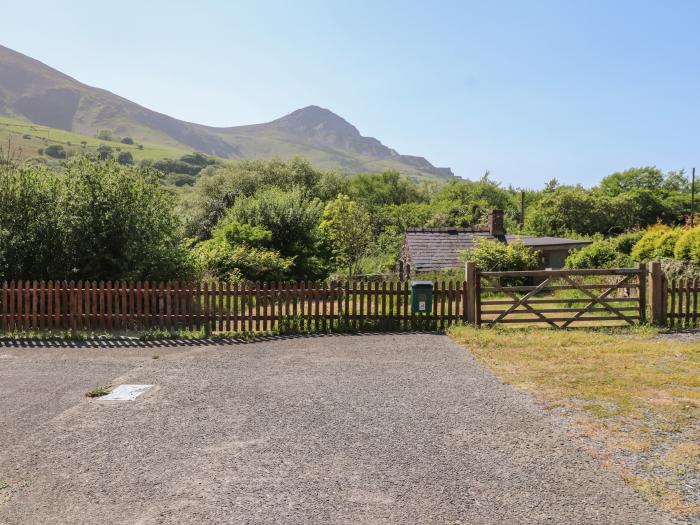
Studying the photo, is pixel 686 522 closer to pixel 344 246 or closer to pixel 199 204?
pixel 344 246

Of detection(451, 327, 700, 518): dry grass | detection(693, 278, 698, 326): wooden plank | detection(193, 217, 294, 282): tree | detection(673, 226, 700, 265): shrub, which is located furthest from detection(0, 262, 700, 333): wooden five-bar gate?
detection(673, 226, 700, 265): shrub

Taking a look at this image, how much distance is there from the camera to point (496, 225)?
97.9 ft

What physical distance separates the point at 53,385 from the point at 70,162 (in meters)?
9.79

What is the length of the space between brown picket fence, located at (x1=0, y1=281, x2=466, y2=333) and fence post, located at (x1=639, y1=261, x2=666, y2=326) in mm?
4849

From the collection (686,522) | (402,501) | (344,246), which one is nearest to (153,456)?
(402,501)

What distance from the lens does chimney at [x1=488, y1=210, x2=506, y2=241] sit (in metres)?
29.8

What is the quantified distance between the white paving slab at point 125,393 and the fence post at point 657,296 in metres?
12.1

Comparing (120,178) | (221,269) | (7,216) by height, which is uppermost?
(120,178)

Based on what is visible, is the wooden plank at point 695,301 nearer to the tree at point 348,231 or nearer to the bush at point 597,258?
the bush at point 597,258

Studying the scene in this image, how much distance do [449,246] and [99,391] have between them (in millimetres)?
22906

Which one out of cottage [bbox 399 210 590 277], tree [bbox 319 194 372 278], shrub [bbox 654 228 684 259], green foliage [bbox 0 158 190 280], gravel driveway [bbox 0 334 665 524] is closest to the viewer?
gravel driveway [bbox 0 334 665 524]

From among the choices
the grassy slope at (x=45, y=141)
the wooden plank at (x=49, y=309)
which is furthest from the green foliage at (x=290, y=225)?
the grassy slope at (x=45, y=141)

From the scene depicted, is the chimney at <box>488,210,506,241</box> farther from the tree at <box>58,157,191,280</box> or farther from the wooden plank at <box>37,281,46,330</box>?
the wooden plank at <box>37,281,46,330</box>

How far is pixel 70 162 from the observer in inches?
633
